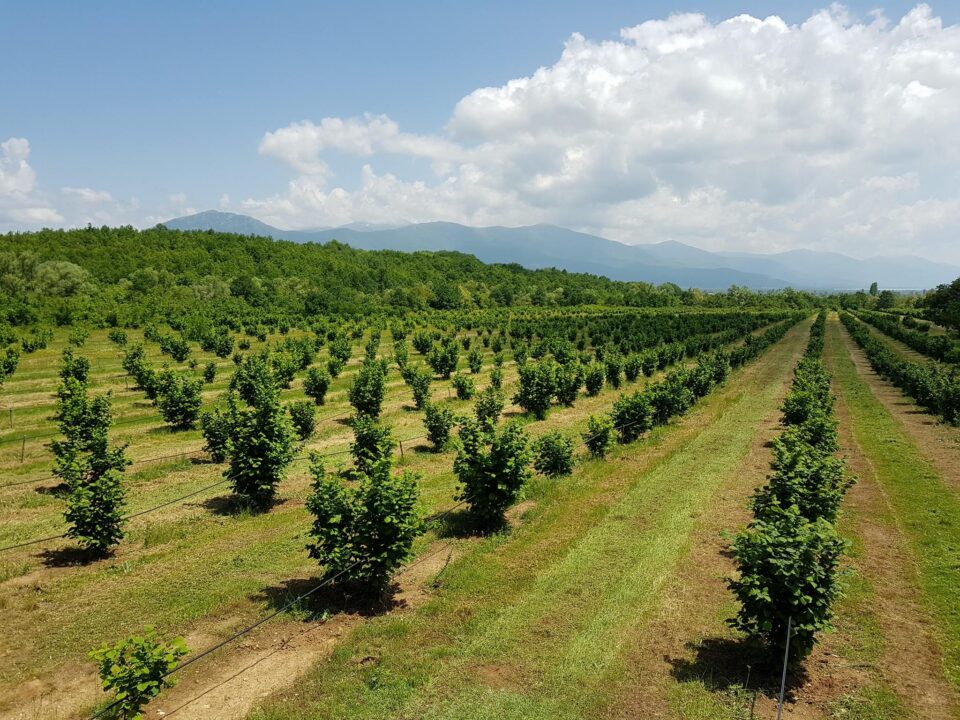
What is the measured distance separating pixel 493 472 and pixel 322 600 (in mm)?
6354

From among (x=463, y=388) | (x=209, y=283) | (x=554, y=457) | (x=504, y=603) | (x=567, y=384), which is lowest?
(x=504, y=603)

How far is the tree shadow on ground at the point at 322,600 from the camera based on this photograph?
12.5 meters

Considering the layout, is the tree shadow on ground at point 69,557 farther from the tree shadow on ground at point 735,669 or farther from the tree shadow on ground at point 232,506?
the tree shadow on ground at point 735,669

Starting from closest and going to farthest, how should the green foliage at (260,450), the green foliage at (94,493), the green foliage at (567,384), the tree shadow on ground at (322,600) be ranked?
the tree shadow on ground at (322,600), the green foliage at (94,493), the green foliage at (260,450), the green foliage at (567,384)

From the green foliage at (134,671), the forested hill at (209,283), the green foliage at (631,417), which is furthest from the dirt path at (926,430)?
the forested hill at (209,283)

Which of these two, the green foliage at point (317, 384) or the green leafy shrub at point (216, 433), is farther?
the green foliage at point (317, 384)

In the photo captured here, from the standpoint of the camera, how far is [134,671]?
8344 millimetres

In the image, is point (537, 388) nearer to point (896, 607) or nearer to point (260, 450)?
point (260, 450)

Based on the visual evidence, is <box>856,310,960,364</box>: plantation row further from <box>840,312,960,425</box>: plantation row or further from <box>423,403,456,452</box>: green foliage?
<box>423,403,456,452</box>: green foliage

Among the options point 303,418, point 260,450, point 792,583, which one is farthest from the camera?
point 303,418

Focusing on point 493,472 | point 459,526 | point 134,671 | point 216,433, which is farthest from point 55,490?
point 493,472

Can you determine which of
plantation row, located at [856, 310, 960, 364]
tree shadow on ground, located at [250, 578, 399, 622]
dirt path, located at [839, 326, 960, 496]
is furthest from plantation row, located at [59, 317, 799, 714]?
plantation row, located at [856, 310, 960, 364]

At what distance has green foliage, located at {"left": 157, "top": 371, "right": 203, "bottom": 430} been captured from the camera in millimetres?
31250

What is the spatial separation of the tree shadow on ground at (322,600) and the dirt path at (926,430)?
2326 cm
